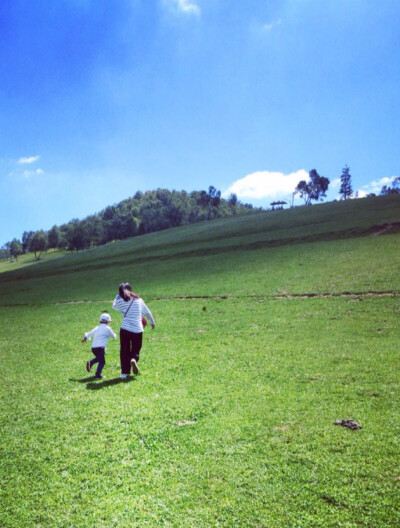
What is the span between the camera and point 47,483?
313 inches

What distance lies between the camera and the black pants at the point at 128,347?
14.5 meters

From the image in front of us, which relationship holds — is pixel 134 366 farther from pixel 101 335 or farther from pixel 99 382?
pixel 101 335

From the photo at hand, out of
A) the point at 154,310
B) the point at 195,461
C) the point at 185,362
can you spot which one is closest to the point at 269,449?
the point at 195,461

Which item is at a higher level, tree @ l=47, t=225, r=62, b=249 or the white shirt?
tree @ l=47, t=225, r=62, b=249

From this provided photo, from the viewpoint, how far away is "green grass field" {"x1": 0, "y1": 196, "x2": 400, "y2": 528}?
22.8 ft

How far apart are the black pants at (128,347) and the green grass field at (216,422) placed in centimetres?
70

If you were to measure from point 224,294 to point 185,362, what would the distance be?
18.1 metres

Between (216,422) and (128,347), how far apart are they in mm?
5742

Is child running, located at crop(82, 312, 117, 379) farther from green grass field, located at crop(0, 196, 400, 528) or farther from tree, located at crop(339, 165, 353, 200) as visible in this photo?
tree, located at crop(339, 165, 353, 200)

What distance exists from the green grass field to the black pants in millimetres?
697

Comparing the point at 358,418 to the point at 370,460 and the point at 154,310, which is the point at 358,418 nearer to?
the point at 370,460

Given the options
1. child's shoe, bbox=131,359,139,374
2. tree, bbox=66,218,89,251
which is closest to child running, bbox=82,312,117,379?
child's shoe, bbox=131,359,139,374

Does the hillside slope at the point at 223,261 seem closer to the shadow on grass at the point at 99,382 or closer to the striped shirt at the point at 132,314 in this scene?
the striped shirt at the point at 132,314

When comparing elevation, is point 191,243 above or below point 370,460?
above
